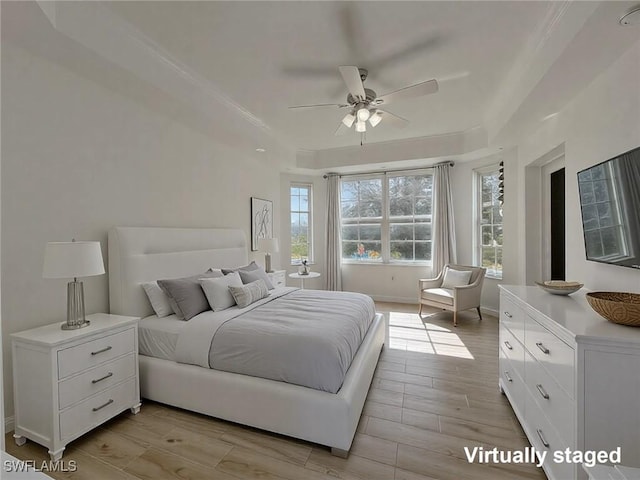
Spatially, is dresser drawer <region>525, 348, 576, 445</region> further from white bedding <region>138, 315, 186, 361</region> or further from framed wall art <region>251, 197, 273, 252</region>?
framed wall art <region>251, 197, 273, 252</region>

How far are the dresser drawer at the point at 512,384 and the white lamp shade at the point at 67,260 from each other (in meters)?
2.97

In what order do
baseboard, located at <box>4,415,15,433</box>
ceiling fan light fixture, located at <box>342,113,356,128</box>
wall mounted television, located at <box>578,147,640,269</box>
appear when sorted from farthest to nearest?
ceiling fan light fixture, located at <box>342,113,356,128</box>, baseboard, located at <box>4,415,15,433</box>, wall mounted television, located at <box>578,147,640,269</box>

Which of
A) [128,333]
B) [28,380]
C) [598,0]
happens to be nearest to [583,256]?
[598,0]

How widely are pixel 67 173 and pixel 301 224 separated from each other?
13.5ft

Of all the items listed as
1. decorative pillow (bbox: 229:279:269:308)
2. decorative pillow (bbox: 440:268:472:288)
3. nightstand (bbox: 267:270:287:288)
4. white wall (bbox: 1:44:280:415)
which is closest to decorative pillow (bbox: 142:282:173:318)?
white wall (bbox: 1:44:280:415)

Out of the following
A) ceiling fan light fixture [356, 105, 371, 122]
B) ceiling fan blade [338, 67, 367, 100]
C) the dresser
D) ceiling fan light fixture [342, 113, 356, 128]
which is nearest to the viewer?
the dresser

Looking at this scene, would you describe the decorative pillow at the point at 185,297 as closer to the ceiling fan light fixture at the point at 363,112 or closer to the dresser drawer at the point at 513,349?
the ceiling fan light fixture at the point at 363,112

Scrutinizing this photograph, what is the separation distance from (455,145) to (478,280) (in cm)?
209

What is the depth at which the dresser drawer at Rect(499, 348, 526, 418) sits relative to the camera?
2.04 metres

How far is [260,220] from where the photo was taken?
479 cm

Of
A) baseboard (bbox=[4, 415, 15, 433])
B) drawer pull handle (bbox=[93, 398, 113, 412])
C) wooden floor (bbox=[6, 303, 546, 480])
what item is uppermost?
drawer pull handle (bbox=[93, 398, 113, 412])

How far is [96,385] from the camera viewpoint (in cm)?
201

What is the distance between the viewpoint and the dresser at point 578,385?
4.25ft

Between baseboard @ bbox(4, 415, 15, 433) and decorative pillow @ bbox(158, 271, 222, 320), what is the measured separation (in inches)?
45.1
